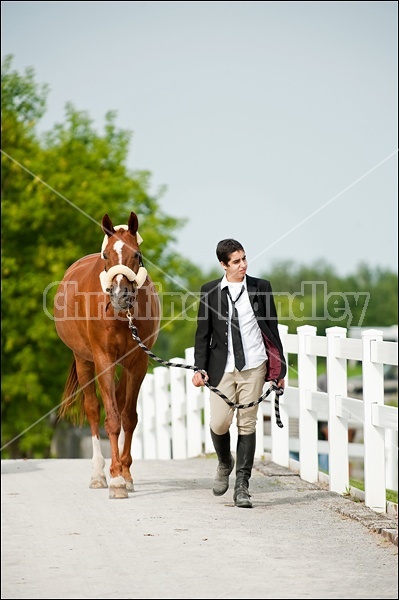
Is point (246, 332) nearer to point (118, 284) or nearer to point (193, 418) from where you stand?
point (118, 284)

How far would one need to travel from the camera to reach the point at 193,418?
14625mm

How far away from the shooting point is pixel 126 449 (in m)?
9.57

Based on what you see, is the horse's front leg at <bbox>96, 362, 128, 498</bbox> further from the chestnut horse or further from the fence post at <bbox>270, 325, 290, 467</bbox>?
the fence post at <bbox>270, 325, 290, 467</bbox>

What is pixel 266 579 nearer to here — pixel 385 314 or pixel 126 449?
pixel 126 449

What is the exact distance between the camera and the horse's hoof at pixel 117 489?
885 cm

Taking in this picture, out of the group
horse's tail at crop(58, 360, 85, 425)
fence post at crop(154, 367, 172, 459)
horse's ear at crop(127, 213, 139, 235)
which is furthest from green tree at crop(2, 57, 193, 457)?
horse's ear at crop(127, 213, 139, 235)

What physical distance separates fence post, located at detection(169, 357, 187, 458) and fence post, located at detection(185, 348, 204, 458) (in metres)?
0.26

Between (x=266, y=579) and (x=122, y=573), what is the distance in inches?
31.5

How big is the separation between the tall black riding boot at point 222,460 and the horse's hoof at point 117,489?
742 millimetres

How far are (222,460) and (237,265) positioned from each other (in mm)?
1673

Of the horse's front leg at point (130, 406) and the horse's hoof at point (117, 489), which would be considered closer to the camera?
the horse's hoof at point (117, 489)

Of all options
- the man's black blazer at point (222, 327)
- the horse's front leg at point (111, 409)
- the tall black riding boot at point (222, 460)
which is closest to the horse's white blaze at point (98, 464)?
the horse's front leg at point (111, 409)

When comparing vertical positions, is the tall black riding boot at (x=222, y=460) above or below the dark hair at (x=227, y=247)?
below

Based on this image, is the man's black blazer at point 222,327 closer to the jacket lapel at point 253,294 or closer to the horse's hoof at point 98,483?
the jacket lapel at point 253,294
